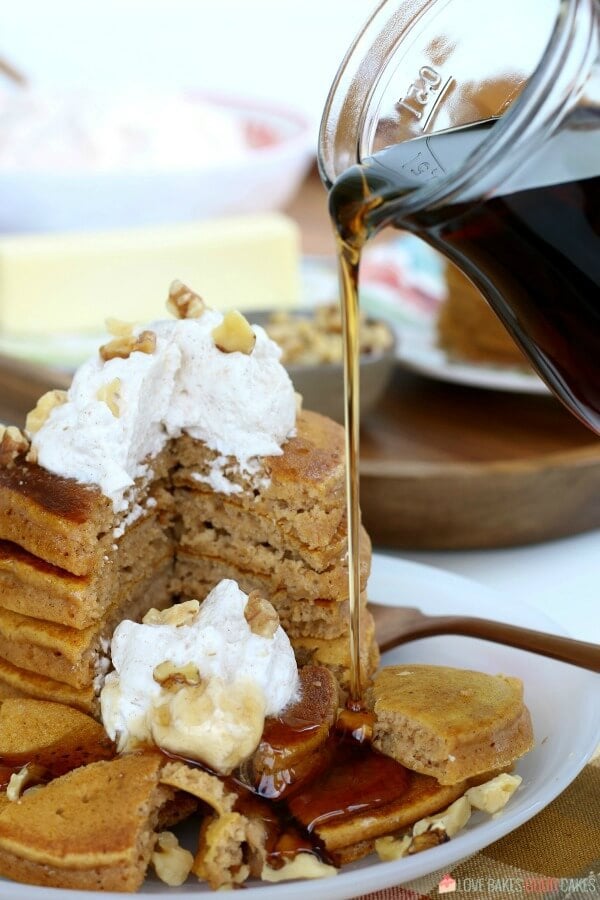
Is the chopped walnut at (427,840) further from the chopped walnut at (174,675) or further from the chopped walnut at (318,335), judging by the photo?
the chopped walnut at (318,335)

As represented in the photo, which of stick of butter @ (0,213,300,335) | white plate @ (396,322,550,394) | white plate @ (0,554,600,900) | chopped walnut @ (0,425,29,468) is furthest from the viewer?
stick of butter @ (0,213,300,335)

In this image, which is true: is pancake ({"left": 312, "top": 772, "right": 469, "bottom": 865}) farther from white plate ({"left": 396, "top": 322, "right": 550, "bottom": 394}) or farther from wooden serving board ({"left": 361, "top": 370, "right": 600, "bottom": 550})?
white plate ({"left": 396, "top": 322, "right": 550, "bottom": 394})

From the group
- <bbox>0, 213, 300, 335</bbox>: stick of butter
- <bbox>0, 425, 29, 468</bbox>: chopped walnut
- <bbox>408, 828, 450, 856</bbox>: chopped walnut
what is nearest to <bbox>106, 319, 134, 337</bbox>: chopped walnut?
<bbox>0, 425, 29, 468</bbox>: chopped walnut

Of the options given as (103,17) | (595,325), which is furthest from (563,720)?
(103,17)

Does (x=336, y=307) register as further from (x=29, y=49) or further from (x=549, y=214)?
(x=29, y=49)

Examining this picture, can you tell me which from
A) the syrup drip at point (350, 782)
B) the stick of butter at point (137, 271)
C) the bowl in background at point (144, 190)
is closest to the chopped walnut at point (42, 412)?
the syrup drip at point (350, 782)

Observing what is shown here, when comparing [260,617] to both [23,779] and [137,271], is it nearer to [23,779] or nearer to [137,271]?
[23,779]
